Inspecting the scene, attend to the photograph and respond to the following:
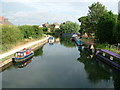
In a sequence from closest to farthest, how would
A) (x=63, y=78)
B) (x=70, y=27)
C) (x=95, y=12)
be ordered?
(x=63, y=78) < (x=95, y=12) < (x=70, y=27)

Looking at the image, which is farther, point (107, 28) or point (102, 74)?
point (107, 28)

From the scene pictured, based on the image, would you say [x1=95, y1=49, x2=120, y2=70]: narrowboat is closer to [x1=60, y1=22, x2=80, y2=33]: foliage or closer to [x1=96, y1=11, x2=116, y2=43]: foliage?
[x1=96, y1=11, x2=116, y2=43]: foliage

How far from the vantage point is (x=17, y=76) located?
20312mm

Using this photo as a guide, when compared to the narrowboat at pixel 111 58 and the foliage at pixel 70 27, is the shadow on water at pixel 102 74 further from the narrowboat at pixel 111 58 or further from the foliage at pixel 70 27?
the foliage at pixel 70 27

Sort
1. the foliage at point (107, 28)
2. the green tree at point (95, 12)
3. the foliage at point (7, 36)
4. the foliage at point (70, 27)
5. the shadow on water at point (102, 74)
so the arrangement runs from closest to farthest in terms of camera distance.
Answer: the shadow on water at point (102, 74) < the foliage at point (7, 36) < the foliage at point (107, 28) < the green tree at point (95, 12) < the foliage at point (70, 27)

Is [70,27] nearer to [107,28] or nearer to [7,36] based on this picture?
[107,28]

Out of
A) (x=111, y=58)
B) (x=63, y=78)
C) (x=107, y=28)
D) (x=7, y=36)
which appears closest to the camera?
(x=63, y=78)

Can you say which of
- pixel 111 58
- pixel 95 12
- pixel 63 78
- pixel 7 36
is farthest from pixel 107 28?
pixel 7 36

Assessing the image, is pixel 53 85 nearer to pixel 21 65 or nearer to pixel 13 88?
pixel 13 88

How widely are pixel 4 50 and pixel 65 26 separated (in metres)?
75.3

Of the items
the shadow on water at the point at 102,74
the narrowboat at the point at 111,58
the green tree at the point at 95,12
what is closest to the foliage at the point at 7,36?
the shadow on water at the point at 102,74

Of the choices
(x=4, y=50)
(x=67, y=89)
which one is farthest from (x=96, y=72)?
(x=4, y=50)

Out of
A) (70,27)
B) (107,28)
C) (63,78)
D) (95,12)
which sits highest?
(95,12)

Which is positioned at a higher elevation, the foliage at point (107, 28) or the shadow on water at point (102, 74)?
the foliage at point (107, 28)
